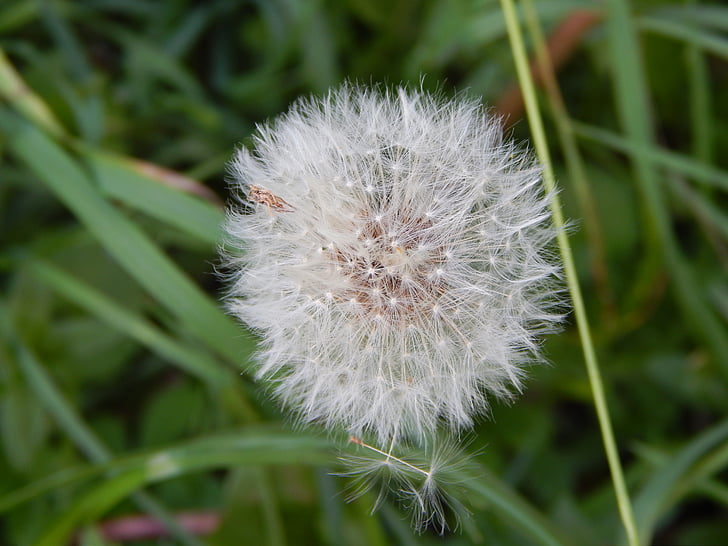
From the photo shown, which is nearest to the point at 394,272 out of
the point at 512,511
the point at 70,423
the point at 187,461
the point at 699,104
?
the point at 512,511

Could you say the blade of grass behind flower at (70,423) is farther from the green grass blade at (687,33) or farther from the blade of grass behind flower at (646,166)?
the green grass blade at (687,33)

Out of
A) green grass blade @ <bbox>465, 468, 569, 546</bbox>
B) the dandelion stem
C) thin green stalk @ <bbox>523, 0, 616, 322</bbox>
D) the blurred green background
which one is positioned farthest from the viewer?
thin green stalk @ <bbox>523, 0, 616, 322</bbox>

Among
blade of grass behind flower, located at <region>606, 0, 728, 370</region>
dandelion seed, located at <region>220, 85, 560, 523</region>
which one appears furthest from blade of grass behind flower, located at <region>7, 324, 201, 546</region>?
blade of grass behind flower, located at <region>606, 0, 728, 370</region>

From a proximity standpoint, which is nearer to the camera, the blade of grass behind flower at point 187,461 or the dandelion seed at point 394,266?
the dandelion seed at point 394,266

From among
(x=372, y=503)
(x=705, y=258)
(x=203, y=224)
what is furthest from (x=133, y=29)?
(x=705, y=258)

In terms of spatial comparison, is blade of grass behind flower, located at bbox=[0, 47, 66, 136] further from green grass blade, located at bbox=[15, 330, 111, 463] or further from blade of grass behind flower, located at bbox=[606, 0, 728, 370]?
blade of grass behind flower, located at bbox=[606, 0, 728, 370]

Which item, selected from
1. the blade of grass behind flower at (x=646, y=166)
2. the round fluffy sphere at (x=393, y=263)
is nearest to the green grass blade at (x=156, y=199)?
A: the round fluffy sphere at (x=393, y=263)

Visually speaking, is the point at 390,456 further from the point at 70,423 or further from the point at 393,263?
the point at 70,423
